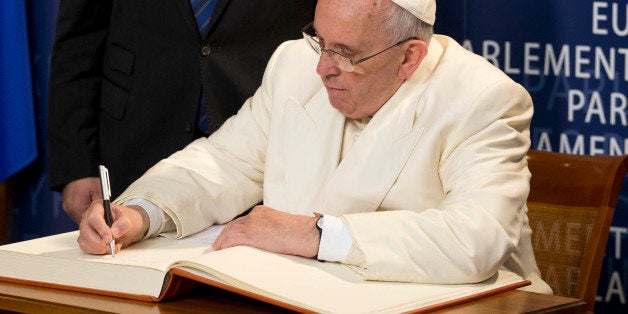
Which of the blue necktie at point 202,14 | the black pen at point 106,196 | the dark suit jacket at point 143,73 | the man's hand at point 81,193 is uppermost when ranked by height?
the blue necktie at point 202,14

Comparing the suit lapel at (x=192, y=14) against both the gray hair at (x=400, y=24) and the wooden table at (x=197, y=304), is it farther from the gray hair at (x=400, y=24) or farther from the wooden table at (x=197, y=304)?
the wooden table at (x=197, y=304)

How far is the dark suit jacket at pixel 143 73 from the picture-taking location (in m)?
3.58

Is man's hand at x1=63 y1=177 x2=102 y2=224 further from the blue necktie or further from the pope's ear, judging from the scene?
the pope's ear

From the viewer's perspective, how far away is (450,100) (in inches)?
106

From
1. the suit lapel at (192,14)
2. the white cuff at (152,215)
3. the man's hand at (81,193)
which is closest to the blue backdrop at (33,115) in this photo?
the man's hand at (81,193)

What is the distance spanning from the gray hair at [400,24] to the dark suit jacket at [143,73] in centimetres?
95

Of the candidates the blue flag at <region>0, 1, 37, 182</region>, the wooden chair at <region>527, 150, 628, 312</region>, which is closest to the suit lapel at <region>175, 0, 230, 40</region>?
the wooden chair at <region>527, 150, 628, 312</region>

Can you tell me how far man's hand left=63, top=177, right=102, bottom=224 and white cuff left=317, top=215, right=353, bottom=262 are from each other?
1.63 metres

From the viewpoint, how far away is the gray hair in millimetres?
2643

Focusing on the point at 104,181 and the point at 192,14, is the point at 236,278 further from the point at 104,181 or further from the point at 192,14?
the point at 192,14

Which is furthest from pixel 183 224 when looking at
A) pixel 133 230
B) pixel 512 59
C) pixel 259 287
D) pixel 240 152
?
pixel 512 59

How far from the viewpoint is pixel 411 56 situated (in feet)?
8.96

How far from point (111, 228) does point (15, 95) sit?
2641 mm

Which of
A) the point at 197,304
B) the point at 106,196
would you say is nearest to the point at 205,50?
the point at 106,196
